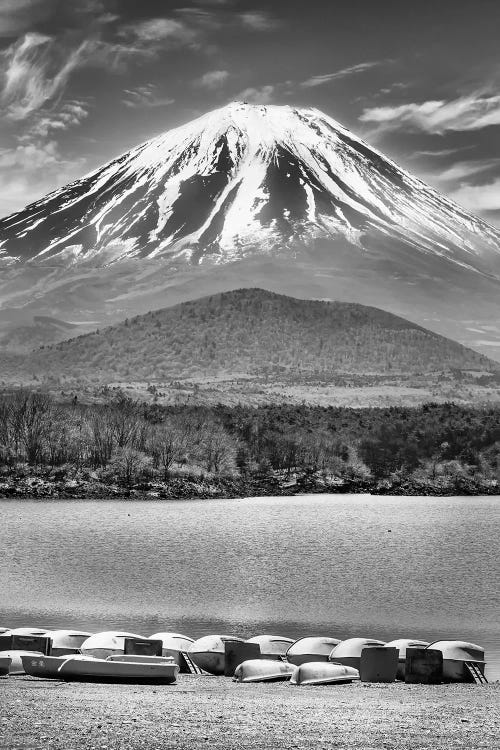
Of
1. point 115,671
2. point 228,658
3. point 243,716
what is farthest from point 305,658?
point 243,716

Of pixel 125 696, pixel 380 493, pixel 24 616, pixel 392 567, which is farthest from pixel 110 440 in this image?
pixel 125 696

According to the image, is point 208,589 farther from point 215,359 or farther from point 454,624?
point 215,359

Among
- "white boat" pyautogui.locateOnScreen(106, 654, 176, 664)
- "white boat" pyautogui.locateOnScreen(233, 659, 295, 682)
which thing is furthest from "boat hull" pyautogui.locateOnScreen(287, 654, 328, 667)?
"white boat" pyautogui.locateOnScreen(106, 654, 176, 664)

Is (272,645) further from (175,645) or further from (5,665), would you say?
(5,665)

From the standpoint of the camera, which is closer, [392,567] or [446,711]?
[446,711]

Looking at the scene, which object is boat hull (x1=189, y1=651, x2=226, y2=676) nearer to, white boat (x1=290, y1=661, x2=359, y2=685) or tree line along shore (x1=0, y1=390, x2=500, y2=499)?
white boat (x1=290, y1=661, x2=359, y2=685)

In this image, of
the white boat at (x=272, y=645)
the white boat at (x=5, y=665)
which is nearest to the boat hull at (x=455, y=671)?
the white boat at (x=272, y=645)

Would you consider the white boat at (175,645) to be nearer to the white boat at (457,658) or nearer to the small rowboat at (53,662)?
the small rowboat at (53,662)
